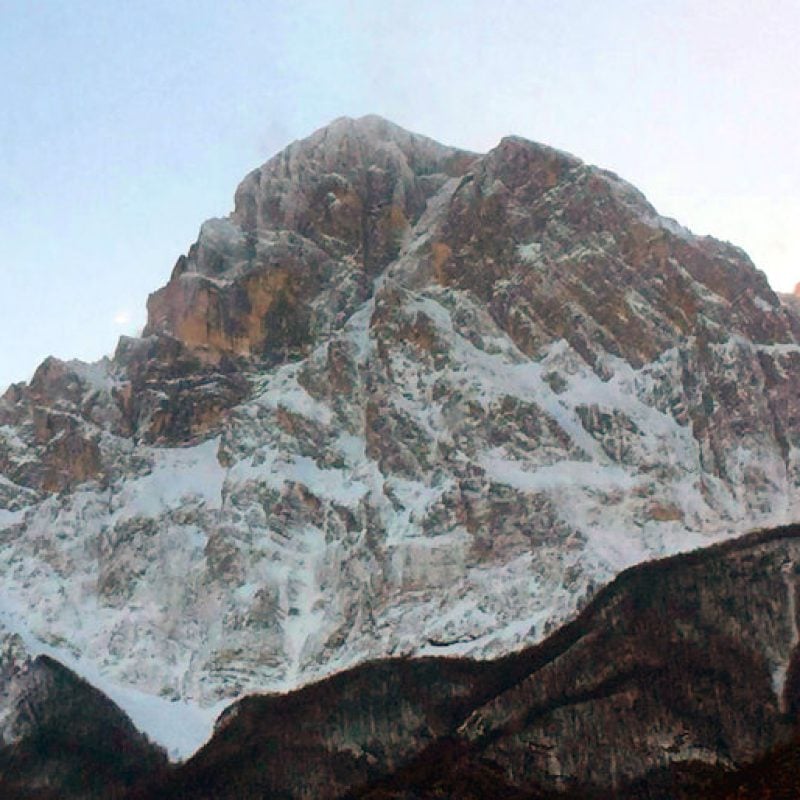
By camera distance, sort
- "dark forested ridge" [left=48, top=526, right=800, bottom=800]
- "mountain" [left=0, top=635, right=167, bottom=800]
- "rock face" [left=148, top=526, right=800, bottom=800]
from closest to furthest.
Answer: "dark forested ridge" [left=48, top=526, right=800, bottom=800], "rock face" [left=148, top=526, right=800, bottom=800], "mountain" [left=0, top=635, right=167, bottom=800]

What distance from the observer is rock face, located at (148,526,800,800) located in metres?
109

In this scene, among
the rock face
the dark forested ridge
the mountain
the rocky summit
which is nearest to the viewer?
the dark forested ridge

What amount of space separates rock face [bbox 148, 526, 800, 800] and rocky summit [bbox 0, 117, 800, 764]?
242 centimetres

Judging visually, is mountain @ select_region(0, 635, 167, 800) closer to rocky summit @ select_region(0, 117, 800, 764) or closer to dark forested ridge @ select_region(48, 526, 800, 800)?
rocky summit @ select_region(0, 117, 800, 764)

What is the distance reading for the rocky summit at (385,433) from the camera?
13325cm

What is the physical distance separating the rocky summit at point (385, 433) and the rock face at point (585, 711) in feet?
7.92

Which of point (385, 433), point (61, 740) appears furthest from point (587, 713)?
point (61, 740)

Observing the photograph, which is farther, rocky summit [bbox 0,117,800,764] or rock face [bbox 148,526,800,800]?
rocky summit [bbox 0,117,800,764]

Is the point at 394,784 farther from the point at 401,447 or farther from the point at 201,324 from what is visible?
the point at 201,324

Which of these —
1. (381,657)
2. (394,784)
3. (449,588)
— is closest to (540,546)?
(449,588)

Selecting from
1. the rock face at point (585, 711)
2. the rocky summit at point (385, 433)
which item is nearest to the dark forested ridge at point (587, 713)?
the rock face at point (585, 711)

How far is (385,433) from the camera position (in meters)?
151

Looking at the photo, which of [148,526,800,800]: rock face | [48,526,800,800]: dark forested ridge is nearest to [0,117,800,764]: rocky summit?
[148,526,800,800]: rock face

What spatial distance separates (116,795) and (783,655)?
61068 millimetres
